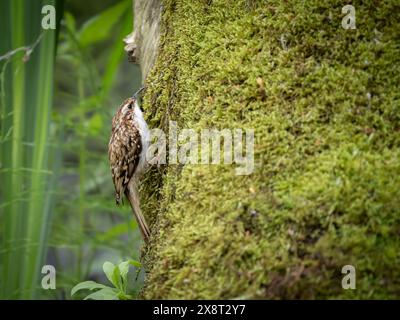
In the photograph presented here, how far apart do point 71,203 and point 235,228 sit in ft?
7.59

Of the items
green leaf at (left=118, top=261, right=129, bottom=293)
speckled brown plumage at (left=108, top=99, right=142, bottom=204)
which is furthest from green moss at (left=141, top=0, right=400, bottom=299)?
speckled brown plumage at (left=108, top=99, right=142, bottom=204)

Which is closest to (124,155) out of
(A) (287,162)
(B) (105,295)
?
(B) (105,295)

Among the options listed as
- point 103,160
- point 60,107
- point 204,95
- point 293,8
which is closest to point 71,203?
point 103,160

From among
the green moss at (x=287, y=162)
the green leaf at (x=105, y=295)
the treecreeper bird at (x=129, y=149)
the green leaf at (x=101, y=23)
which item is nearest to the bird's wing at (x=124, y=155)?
the treecreeper bird at (x=129, y=149)

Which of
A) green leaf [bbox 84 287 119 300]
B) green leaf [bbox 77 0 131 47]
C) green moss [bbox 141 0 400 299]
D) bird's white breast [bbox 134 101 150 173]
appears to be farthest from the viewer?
green leaf [bbox 77 0 131 47]

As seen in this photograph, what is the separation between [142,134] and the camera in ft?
10.6

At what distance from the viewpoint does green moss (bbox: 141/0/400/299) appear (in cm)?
193

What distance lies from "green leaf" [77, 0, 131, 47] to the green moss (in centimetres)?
130

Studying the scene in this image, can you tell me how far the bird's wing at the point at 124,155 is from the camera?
133 inches

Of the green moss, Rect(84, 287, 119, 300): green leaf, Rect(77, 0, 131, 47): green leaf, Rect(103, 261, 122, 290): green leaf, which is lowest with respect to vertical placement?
Rect(84, 287, 119, 300): green leaf

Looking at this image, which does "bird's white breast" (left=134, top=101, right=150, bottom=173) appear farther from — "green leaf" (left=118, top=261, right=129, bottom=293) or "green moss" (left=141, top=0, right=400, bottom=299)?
"green leaf" (left=118, top=261, right=129, bottom=293)

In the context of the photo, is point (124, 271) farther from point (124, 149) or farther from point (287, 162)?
point (124, 149)

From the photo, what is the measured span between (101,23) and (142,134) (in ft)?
3.60
